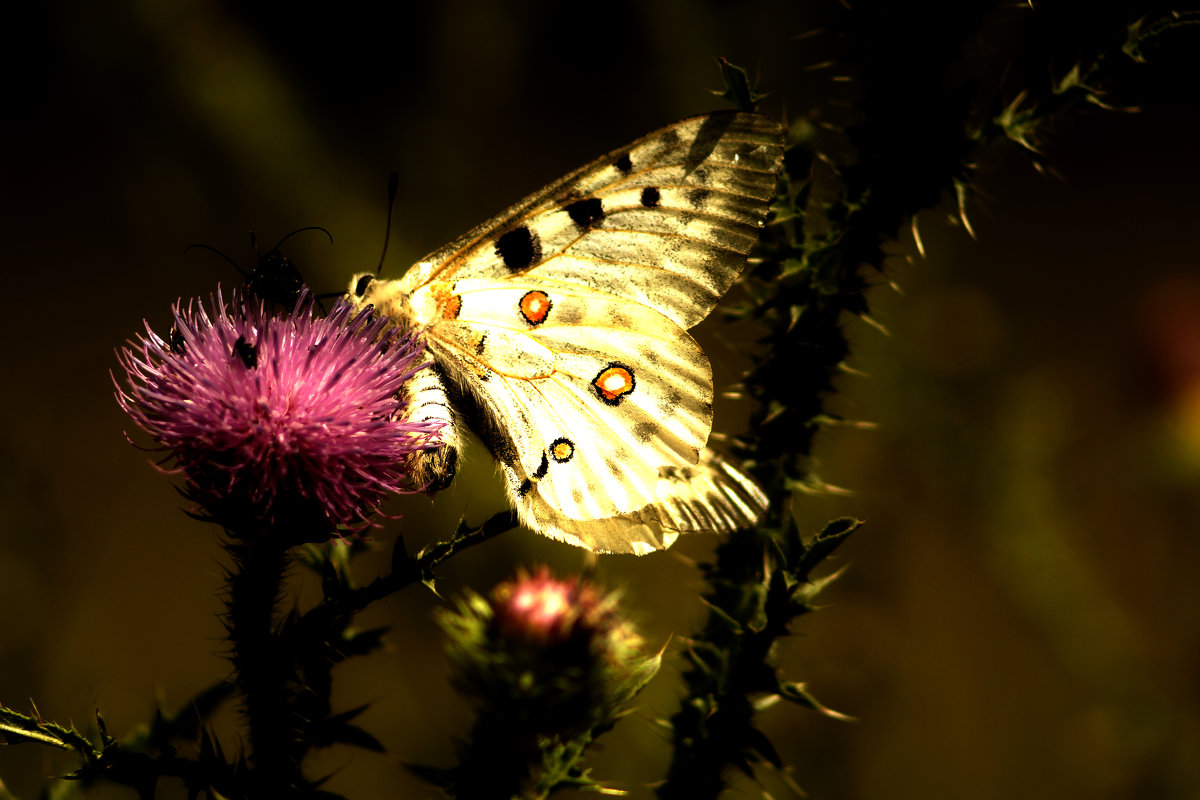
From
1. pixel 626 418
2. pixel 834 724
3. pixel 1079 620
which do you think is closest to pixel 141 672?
pixel 834 724

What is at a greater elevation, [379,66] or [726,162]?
[379,66]

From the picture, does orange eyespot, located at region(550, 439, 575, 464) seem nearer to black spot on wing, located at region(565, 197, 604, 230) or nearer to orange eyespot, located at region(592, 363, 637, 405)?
orange eyespot, located at region(592, 363, 637, 405)

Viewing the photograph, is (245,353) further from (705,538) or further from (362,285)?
(705,538)

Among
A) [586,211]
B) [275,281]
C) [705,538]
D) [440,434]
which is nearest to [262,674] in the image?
[440,434]

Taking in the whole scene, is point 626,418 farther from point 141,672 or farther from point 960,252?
point 141,672

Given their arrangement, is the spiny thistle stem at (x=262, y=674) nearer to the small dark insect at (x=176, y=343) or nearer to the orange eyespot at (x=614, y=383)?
the small dark insect at (x=176, y=343)

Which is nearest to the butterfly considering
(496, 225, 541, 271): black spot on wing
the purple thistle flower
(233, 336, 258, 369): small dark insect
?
(496, 225, 541, 271): black spot on wing

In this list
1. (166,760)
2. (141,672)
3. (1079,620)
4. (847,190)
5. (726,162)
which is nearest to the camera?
(166,760)
